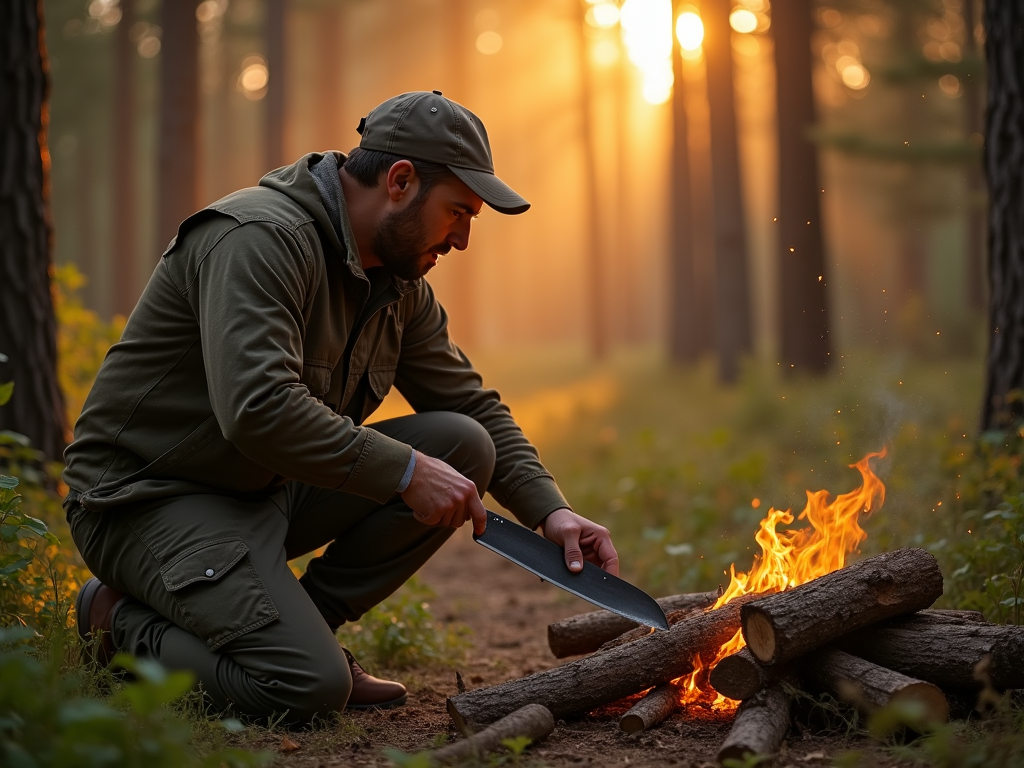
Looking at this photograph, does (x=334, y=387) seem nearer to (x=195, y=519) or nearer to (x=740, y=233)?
(x=195, y=519)

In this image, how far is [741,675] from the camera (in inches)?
116

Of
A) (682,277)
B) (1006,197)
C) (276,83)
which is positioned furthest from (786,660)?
(682,277)

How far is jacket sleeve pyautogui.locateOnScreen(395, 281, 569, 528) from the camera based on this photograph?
364 centimetres

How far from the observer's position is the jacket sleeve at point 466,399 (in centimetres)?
364

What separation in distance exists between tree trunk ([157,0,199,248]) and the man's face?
358 inches

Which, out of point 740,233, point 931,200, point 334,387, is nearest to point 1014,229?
point 334,387

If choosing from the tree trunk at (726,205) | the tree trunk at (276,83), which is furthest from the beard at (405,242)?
the tree trunk at (276,83)

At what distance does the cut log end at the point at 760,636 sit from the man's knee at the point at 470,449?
1173 millimetres

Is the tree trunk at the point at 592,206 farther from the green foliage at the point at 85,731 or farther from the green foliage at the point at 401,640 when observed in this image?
the green foliage at the point at 85,731

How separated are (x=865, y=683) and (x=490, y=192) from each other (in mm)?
2028

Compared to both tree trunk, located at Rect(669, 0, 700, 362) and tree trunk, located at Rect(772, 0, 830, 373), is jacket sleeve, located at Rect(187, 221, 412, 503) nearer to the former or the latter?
tree trunk, located at Rect(772, 0, 830, 373)

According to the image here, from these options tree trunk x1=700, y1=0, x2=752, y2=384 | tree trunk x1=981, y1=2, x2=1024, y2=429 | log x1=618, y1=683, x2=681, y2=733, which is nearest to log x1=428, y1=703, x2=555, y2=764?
log x1=618, y1=683, x2=681, y2=733

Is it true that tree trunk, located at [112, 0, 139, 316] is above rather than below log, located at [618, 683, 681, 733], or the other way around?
above

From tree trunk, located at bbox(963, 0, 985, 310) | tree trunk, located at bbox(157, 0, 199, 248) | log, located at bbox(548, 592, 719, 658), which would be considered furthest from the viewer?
tree trunk, located at bbox(963, 0, 985, 310)
